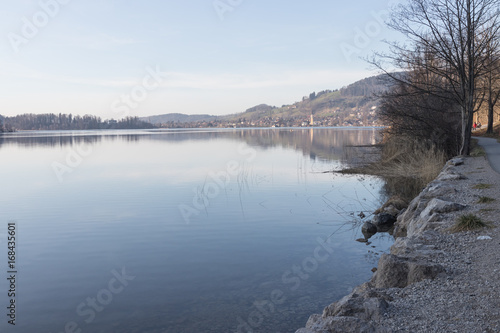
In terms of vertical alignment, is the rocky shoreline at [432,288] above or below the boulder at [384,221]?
→ above

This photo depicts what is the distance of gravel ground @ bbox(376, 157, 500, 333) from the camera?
158 inches

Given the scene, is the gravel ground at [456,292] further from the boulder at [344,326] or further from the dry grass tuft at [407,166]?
the dry grass tuft at [407,166]

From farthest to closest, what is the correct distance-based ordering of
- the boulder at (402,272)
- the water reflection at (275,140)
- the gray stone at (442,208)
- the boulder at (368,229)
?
the water reflection at (275,140), the boulder at (368,229), the gray stone at (442,208), the boulder at (402,272)

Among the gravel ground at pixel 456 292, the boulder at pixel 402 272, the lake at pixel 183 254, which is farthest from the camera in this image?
the lake at pixel 183 254

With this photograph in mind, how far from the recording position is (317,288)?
7.54 meters

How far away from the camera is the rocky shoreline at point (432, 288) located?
160 inches

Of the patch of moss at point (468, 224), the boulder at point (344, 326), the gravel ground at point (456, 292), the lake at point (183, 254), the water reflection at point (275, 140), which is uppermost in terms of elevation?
the water reflection at point (275, 140)

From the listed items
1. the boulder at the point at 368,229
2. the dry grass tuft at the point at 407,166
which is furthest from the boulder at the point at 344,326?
the dry grass tuft at the point at 407,166

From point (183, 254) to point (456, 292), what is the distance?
246 inches

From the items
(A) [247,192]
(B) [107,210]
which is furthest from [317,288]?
(A) [247,192]

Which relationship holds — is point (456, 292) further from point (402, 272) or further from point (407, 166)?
point (407, 166)

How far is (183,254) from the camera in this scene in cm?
956

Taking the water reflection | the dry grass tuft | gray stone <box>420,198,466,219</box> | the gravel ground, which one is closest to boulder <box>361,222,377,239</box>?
gray stone <box>420,198,466,219</box>

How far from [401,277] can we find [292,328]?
1757 millimetres
